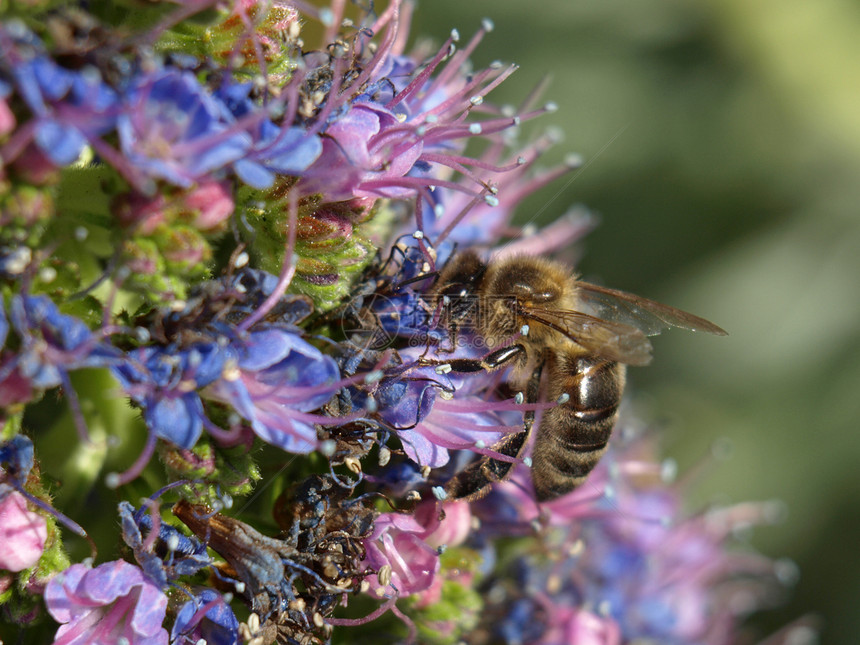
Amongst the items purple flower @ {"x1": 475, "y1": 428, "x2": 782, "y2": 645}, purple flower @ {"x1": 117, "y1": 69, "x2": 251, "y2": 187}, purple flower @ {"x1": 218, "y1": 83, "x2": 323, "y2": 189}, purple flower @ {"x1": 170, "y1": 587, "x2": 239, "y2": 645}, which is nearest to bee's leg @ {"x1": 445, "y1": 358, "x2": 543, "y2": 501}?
purple flower @ {"x1": 475, "y1": 428, "x2": 782, "y2": 645}

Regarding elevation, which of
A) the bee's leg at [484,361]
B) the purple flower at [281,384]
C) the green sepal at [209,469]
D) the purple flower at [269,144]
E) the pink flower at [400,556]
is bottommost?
the pink flower at [400,556]

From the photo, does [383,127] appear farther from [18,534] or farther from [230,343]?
[18,534]

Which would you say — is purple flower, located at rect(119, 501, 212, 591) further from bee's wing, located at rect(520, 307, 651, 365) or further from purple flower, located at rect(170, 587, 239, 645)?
bee's wing, located at rect(520, 307, 651, 365)

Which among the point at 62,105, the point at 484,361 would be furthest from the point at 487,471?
the point at 62,105

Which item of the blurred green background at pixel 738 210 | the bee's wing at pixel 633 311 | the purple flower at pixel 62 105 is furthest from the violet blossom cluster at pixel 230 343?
the blurred green background at pixel 738 210

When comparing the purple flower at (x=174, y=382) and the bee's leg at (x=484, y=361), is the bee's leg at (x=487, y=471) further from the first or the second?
the purple flower at (x=174, y=382)

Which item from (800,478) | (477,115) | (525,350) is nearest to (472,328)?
(525,350)

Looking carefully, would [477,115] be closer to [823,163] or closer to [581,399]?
[823,163]
